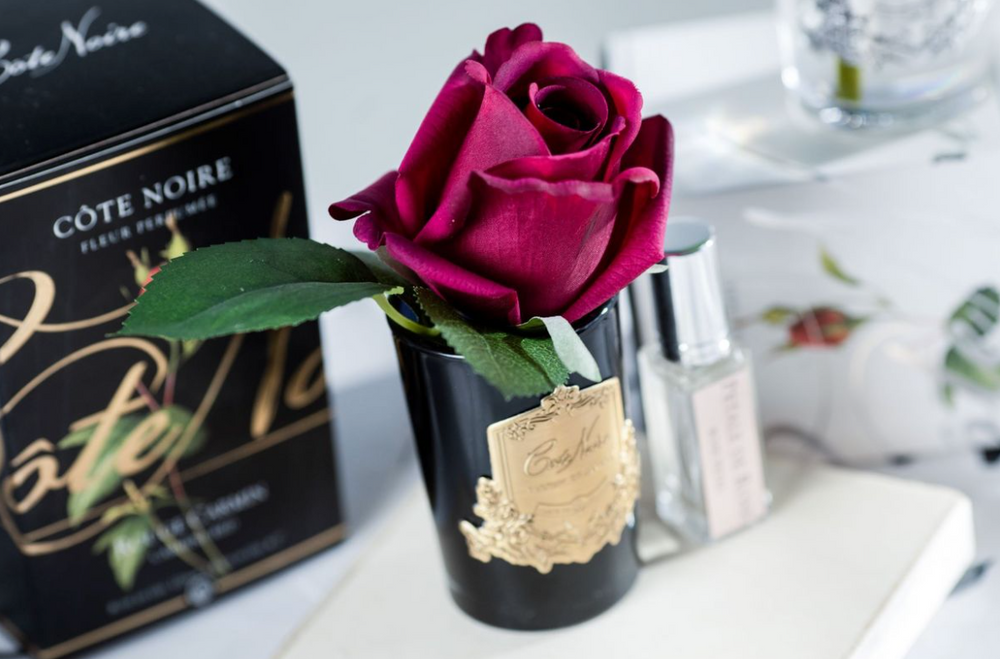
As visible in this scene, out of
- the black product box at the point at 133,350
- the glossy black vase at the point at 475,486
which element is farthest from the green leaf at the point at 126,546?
the glossy black vase at the point at 475,486

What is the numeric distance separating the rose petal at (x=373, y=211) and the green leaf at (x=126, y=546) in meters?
0.19

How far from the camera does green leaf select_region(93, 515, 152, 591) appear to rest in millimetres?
508

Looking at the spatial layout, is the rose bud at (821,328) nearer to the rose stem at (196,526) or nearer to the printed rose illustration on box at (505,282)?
the printed rose illustration on box at (505,282)

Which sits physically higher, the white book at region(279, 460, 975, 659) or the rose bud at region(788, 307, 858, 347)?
the rose bud at region(788, 307, 858, 347)

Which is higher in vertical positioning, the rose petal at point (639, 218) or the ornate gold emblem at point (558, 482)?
the rose petal at point (639, 218)

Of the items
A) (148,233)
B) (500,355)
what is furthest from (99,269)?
(500,355)

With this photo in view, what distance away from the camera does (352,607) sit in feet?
1.70

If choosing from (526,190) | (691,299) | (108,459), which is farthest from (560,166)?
(108,459)

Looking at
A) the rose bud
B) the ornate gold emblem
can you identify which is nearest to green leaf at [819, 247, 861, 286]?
the rose bud

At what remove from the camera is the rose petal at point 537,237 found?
0.36 m

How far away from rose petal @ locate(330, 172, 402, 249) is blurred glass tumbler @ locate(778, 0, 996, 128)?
0.24m

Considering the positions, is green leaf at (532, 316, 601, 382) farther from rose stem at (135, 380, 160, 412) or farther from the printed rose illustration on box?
rose stem at (135, 380, 160, 412)

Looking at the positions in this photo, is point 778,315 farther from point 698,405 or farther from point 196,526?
point 196,526

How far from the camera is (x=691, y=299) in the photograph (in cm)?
46
